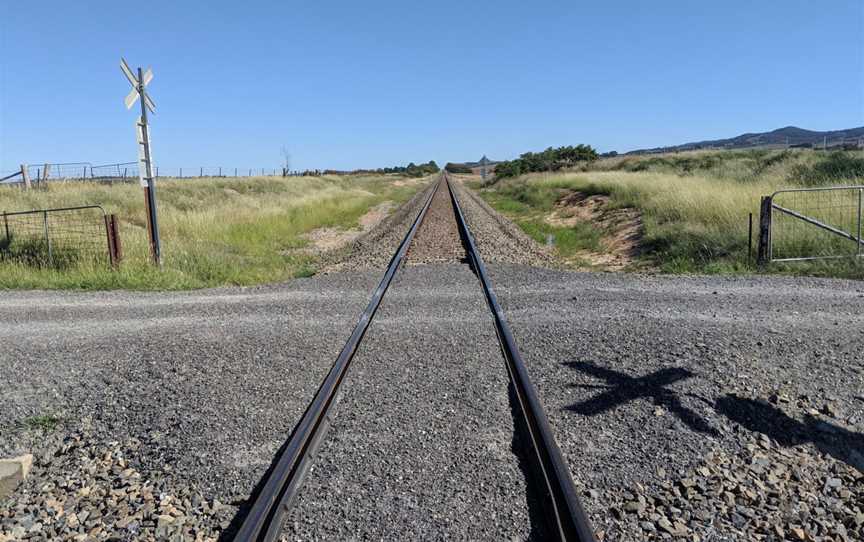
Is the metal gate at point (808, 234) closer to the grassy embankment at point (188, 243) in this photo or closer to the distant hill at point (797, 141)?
the grassy embankment at point (188, 243)

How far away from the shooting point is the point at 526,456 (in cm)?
432

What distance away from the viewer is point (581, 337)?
22.9ft

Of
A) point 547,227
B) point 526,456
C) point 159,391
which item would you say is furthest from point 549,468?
point 547,227

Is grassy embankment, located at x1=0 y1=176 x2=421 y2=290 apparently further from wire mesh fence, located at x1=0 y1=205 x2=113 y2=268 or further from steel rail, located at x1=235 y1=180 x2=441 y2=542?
steel rail, located at x1=235 y1=180 x2=441 y2=542

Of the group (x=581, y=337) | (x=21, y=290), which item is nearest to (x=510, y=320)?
(x=581, y=337)

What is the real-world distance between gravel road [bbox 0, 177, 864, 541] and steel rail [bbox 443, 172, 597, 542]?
A: 0.44 ft

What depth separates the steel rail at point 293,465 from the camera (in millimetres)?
3428

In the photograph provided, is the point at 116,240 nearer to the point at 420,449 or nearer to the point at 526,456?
the point at 420,449

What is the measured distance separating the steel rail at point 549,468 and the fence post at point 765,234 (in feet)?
24.4

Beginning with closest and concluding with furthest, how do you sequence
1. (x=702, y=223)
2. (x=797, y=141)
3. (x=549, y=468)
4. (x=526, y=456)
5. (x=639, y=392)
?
(x=549, y=468)
(x=526, y=456)
(x=639, y=392)
(x=702, y=223)
(x=797, y=141)

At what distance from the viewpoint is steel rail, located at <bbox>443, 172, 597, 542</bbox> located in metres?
3.43

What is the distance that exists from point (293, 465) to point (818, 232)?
1199 centimetres

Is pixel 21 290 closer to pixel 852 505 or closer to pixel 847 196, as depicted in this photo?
pixel 852 505

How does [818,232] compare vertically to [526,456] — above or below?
above
